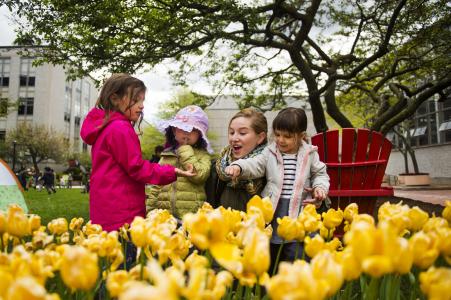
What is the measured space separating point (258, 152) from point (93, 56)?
16.8 ft

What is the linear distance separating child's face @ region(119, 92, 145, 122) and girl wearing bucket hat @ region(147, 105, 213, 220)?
0.25 metres

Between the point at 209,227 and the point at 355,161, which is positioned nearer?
the point at 209,227

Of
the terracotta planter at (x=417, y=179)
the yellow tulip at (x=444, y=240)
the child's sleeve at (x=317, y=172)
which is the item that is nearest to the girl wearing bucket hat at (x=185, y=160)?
the child's sleeve at (x=317, y=172)

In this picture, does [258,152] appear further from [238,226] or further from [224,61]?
[224,61]

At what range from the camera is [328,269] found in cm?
65

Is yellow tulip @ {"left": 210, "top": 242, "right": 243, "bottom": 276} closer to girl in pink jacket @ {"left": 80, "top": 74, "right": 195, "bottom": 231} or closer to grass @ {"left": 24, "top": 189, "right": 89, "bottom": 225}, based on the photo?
girl in pink jacket @ {"left": 80, "top": 74, "right": 195, "bottom": 231}

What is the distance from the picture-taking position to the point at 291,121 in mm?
2689

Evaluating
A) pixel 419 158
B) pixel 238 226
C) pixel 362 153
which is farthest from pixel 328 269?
pixel 419 158

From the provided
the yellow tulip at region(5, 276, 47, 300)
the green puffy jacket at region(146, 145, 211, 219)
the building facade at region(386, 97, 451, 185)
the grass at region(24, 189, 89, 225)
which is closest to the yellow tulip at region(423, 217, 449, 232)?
the yellow tulip at region(5, 276, 47, 300)

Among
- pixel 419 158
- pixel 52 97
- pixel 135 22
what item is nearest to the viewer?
pixel 135 22

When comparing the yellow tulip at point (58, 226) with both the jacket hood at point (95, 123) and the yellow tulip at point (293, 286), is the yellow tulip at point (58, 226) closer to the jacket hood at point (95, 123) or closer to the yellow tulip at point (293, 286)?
the yellow tulip at point (293, 286)

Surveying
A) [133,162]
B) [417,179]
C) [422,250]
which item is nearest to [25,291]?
[422,250]

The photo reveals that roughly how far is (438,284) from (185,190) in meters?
2.24

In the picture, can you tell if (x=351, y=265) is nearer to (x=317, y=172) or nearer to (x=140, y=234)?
(x=140, y=234)
